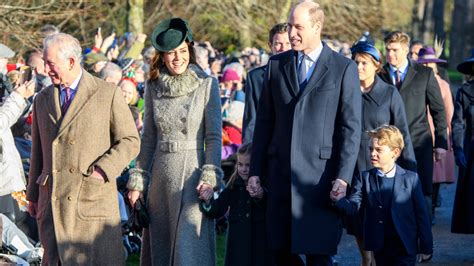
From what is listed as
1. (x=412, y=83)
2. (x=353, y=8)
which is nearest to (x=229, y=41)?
(x=353, y=8)

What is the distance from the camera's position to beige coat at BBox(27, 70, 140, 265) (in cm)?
790

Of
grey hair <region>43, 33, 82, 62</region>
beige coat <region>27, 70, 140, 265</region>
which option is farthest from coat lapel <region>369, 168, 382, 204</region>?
grey hair <region>43, 33, 82, 62</region>


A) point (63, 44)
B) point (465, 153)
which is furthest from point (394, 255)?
point (465, 153)

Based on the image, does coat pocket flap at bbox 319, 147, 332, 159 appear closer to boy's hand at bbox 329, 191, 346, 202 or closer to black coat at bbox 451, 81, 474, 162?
boy's hand at bbox 329, 191, 346, 202

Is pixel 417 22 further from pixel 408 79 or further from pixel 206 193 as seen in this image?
pixel 206 193

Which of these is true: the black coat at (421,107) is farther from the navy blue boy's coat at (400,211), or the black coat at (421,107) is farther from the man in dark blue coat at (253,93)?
the navy blue boy's coat at (400,211)

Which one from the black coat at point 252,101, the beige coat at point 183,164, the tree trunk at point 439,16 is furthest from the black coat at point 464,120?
the tree trunk at point 439,16

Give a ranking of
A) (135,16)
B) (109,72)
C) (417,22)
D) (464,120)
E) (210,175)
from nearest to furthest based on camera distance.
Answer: (210,175)
(464,120)
(109,72)
(135,16)
(417,22)

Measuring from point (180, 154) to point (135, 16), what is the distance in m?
17.3

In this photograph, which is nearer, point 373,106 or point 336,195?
point 336,195

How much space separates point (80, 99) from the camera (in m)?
7.93

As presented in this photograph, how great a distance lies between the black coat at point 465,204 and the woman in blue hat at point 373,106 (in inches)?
69.6

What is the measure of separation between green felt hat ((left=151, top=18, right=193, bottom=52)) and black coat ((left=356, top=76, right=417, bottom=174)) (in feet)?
6.66

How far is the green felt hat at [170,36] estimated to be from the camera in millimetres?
8102
